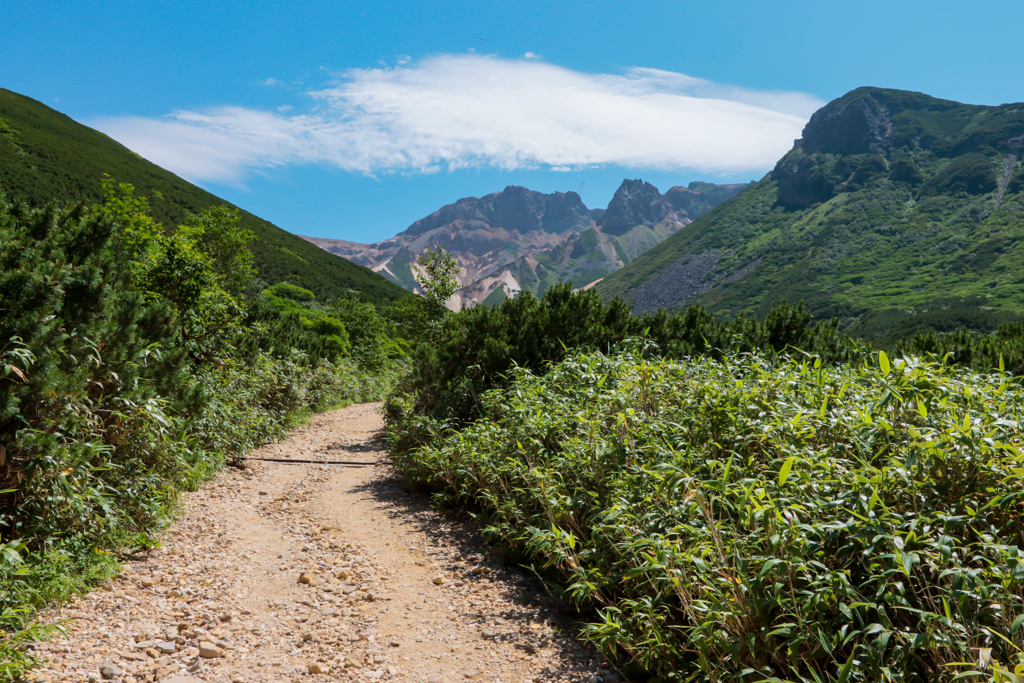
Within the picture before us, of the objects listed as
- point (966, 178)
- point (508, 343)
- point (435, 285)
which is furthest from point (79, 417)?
point (966, 178)

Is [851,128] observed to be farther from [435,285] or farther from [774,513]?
[774,513]

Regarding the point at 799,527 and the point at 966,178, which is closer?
the point at 799,527

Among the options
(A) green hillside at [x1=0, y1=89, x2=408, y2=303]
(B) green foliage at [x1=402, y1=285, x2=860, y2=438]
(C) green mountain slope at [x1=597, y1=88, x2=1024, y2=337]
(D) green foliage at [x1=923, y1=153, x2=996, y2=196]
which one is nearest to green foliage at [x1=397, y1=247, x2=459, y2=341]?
(B) green foliage at [x1=402, y1=285, x2=860, y2=438]

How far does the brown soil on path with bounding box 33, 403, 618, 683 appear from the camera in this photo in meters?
2.91

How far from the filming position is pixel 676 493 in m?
3.20

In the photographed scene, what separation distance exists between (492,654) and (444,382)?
4.92 metres

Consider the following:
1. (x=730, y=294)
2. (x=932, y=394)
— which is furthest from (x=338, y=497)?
(x=730, y=294)

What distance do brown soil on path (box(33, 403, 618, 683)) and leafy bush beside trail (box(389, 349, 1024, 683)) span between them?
0.43 m

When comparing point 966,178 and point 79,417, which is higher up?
point 966,178

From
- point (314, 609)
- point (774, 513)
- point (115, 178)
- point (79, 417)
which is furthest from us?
point (115, 178)

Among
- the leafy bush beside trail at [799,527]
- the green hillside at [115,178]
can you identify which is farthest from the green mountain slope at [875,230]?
the leafy bush beside trail at [799,527]

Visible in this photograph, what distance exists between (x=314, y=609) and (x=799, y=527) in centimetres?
322

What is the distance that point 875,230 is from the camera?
318 ft

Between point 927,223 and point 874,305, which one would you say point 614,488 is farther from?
point 927,223
